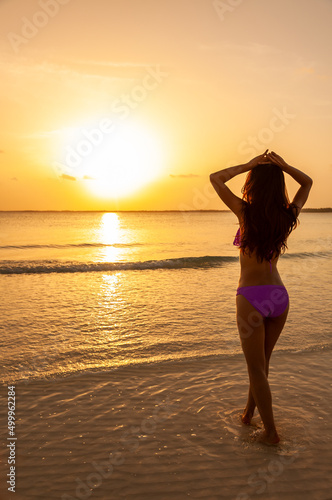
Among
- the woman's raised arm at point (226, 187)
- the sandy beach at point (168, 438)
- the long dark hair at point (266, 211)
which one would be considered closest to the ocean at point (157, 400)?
the sandy beach at point (168, 438)

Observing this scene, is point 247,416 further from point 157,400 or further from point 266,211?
point 266,211

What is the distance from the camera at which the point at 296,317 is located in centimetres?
817

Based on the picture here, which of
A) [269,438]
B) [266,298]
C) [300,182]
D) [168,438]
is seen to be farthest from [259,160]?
[168,438]

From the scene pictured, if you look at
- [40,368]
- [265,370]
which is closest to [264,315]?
[265,370]

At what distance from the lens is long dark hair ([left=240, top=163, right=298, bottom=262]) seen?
3.20 m

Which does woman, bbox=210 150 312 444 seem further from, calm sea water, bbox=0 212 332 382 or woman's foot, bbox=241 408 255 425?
calm sea water, bbox=0 212 332 382

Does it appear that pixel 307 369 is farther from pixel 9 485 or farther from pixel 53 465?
pixel 9 485

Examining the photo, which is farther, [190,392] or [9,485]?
[190,392]

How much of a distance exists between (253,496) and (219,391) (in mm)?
1771

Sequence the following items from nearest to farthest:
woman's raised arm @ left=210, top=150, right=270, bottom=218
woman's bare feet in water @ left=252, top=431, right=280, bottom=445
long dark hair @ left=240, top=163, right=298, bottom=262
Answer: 1. long dark hair @ left=240, top=163, right=298, bottom=262
2. woman's raised arm @ left=210, top=150, right=270, bottom=218
3. woman's bare feet in water @ left=252, top=431, right=280, bottom=445

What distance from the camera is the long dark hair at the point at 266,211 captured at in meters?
3.20

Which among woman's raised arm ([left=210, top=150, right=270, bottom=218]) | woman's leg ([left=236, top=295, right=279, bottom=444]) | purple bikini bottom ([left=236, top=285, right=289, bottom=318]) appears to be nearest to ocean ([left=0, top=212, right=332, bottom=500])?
woman's leg ([left=236, top=295, right=279, bottom=444])

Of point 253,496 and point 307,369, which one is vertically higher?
point 307,369

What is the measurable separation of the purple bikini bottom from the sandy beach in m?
1.24
